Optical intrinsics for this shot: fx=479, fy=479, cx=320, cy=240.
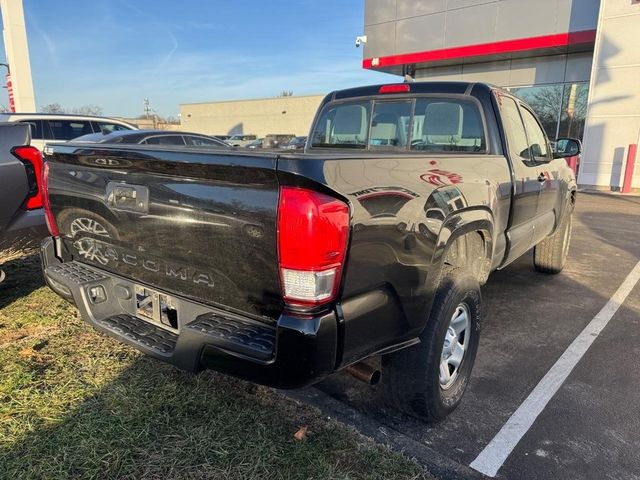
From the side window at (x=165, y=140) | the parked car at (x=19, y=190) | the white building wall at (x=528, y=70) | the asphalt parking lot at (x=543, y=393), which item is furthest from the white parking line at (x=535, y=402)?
the white building wall at (x=528, y=70)

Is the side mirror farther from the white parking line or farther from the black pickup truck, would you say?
the black pickup truck

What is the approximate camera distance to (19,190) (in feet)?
11.8

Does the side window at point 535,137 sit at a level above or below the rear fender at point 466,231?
above

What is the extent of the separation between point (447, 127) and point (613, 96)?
13.1m

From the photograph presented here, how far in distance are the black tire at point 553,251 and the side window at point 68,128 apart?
379 inches

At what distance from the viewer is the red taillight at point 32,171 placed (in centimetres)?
363

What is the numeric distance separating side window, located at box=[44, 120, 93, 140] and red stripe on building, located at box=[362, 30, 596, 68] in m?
12.4

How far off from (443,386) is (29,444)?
2.22 m

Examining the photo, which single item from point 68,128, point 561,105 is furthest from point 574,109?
point 68,128

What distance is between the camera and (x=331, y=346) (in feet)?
6.26

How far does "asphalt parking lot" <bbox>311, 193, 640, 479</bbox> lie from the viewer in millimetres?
2490

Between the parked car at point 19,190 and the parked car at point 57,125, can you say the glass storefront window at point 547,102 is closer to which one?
the parked car at point 57,125

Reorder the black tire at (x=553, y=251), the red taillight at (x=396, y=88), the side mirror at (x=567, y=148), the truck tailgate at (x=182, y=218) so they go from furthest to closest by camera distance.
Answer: the black tire at (x=553, y=251)
the side mirror at (x=567, y=148)
the red taillight at (x=396, y=88)
the truck tailgate at (x=182, y=218)

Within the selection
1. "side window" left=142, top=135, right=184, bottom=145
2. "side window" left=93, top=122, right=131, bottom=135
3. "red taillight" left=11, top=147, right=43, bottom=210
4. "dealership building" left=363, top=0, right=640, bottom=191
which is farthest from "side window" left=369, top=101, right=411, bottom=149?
"dealership building" left=363, top=0, right=640, bottom=191
